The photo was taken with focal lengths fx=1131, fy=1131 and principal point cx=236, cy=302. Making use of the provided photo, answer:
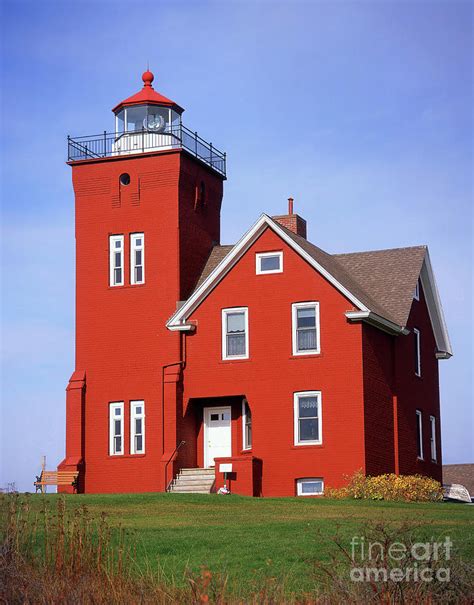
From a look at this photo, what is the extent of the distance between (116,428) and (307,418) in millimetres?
6563

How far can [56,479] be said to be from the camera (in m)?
36.3

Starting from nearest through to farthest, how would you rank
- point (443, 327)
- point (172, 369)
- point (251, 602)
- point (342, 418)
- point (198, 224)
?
point (251, 602)
point (342, 418)
point (172, 369)
point (198, 224)
point (443, 327)

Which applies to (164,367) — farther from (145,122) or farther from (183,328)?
(145,122)

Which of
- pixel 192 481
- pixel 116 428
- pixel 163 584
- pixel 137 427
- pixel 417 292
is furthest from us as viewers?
pixel 417 292

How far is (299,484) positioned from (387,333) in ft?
19.2

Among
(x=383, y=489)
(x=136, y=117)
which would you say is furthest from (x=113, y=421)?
(x=136, y=117)

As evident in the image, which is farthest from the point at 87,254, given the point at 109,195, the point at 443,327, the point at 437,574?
the point at 437,574

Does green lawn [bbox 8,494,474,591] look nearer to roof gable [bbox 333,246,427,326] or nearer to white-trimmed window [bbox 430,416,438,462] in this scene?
roof gable [bbox 333,246,427,326]

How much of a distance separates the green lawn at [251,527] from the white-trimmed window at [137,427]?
20.7 feet

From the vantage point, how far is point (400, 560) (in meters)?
14.0

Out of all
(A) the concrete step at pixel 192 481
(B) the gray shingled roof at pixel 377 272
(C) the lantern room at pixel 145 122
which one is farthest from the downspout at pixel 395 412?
(C) the lantern room at pixel 145 122

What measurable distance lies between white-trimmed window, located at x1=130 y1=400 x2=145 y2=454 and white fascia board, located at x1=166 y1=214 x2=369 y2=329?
9.25ft

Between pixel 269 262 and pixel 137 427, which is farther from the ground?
pixel 269 262

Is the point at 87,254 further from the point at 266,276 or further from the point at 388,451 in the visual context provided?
the point at 388,451
